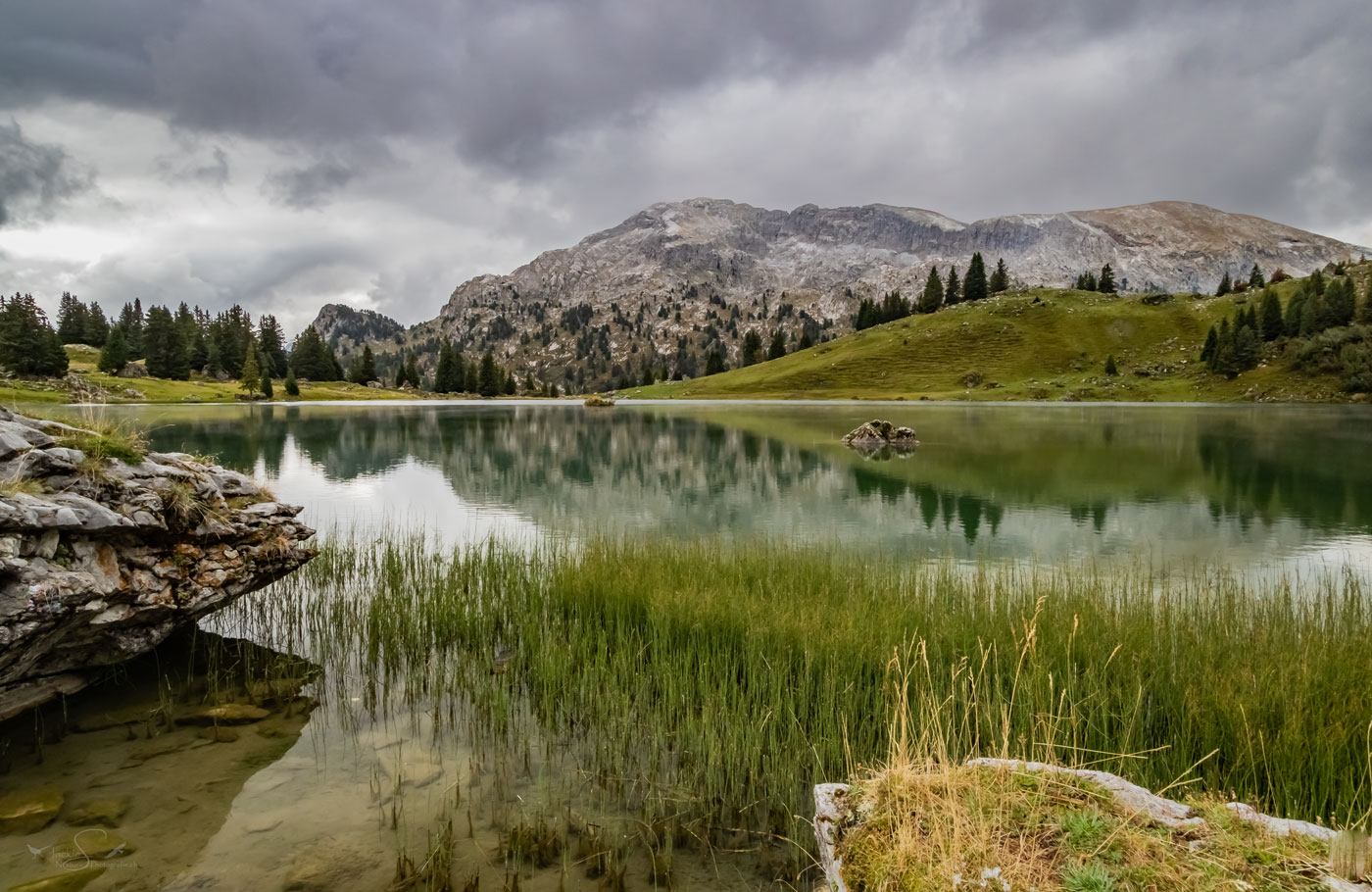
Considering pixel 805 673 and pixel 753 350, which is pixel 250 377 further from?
pixel 805 673

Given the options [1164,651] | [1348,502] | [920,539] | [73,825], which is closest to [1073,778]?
[1164,651]

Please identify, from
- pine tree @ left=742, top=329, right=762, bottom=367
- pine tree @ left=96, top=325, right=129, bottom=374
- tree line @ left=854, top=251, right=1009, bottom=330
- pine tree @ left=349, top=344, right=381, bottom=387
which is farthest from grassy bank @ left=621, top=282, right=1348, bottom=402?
pine tree @ left=96, top=325, right=129, bottom=374

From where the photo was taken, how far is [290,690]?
877cm

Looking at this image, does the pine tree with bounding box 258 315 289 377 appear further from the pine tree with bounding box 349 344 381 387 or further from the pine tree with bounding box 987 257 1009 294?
the pine tree with bounding box 987 257 1009 294

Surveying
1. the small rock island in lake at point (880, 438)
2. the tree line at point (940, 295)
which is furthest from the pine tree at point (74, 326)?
the tree line at point (940, 295)

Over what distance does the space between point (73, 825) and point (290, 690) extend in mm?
2936

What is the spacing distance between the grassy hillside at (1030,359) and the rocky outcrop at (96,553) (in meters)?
115

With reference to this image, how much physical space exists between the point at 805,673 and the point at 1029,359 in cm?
13773

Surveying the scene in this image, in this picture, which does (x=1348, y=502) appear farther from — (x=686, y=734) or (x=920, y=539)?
(x=686, y=734)

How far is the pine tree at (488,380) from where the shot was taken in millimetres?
159500

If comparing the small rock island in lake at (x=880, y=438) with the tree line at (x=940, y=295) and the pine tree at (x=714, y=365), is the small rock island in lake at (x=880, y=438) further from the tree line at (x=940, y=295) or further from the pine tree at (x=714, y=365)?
the pine tree at (x=714, y=365)

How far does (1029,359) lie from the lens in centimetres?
12669

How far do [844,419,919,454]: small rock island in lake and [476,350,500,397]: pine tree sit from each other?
12861 cm

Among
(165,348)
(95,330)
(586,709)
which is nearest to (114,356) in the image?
(165,348)
